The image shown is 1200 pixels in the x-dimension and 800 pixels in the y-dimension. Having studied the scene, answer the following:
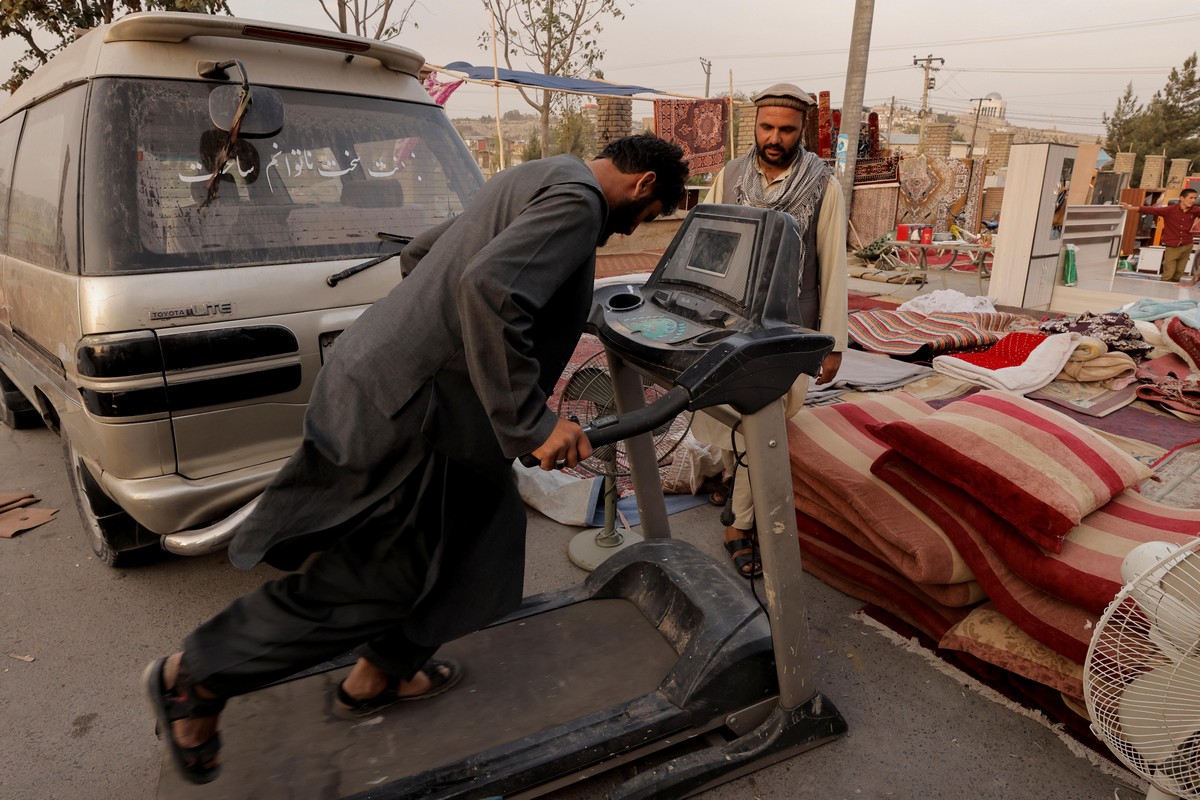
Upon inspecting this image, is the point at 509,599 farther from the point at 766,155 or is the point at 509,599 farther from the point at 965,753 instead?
the point at 766,155

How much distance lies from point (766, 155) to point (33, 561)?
394cm

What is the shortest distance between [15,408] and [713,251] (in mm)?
5377

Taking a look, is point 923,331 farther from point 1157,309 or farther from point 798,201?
point 798,201

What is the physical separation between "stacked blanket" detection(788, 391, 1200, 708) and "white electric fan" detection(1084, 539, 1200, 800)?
1.62 feet

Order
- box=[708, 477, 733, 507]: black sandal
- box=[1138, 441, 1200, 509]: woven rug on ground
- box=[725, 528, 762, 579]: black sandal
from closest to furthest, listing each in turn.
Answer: box=[725, 528, 762, 579]: black sandal → box=[1138, 441, 1200, 509]: woven rug on ground → box=[708, 477, 733, 507]: black sandal

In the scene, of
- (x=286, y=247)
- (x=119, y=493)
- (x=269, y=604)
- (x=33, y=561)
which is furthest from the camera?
(x=33, y=561)

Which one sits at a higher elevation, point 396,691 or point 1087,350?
point 1087,350

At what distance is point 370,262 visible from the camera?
285cm

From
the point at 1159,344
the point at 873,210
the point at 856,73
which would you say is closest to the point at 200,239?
the point at 1159,344

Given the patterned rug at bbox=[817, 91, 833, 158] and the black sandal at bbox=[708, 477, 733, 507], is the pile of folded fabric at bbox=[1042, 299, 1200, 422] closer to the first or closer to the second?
the black sandal at bbox=[708, 477, 733, 507]

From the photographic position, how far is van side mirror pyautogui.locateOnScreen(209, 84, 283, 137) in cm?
260

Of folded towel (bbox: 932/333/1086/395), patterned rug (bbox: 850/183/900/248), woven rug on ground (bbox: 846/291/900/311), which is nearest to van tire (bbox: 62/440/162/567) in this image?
folded towel (bbox: 932/333/1086/395)

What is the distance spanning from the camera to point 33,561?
346 centimetres

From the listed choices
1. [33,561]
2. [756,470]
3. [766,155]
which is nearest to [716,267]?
[756,470]
